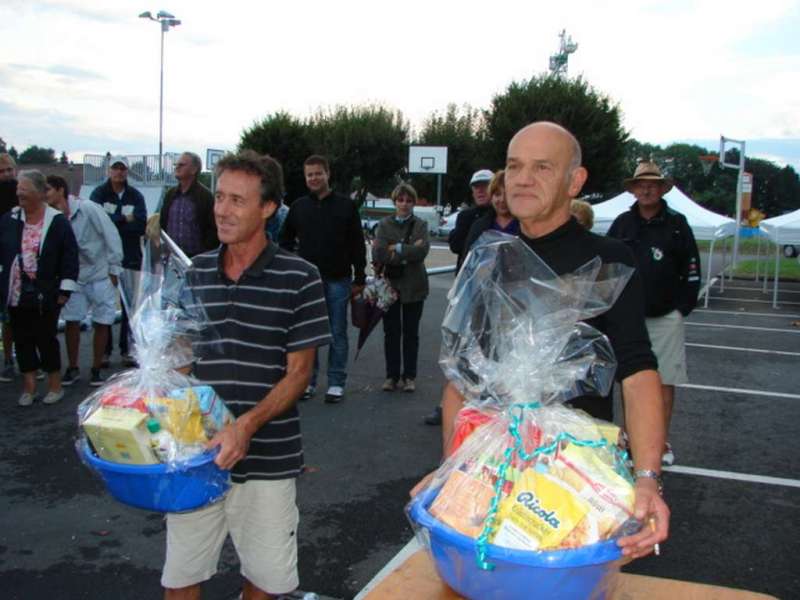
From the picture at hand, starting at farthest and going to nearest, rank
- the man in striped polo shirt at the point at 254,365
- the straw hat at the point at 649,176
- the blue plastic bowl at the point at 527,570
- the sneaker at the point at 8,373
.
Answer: the sneaker at the point at 8,373 < the straw hat at the point at 649,176 < the man in striped polo shirt at the point at 254,365 < the blue plastic bowl at the point at 527,570

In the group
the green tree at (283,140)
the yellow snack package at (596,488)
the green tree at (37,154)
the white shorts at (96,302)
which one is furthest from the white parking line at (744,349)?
the green tree at (37,154)

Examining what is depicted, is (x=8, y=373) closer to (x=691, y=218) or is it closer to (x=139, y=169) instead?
(x=691, y=218)

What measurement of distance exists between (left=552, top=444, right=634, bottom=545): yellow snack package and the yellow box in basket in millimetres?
1223

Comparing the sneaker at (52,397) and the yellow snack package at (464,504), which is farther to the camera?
the sneaker at (52,397)

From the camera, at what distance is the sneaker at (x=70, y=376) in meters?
7.30

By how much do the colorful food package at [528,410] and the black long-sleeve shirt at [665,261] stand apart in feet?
10.9

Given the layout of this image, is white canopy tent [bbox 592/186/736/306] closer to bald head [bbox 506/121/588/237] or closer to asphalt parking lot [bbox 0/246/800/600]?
asphalt parking lot [bbox 0/246/800/600]

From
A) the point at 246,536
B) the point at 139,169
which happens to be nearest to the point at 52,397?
the point at 246,536

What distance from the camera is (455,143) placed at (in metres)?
50.7

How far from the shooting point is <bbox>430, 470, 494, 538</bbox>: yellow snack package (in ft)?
5.07

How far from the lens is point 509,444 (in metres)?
1.72

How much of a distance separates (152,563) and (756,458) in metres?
4.50

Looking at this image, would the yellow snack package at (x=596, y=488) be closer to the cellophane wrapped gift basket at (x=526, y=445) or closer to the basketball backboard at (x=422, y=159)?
the cellophane wrapped gift basket at (x=526, y=445)

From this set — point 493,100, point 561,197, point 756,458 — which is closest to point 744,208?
point 493,100
